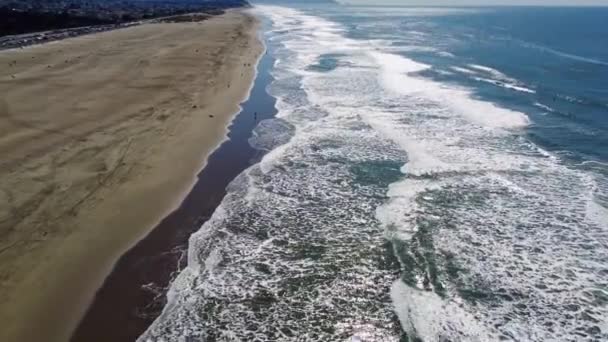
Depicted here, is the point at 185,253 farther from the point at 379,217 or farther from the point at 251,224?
the point at 379,217

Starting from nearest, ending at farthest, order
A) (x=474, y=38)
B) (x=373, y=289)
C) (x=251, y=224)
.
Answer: (x=373, y=289)
(x=251, y=224)
(x=474, y=38)

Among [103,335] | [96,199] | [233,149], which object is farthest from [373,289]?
[233,149]

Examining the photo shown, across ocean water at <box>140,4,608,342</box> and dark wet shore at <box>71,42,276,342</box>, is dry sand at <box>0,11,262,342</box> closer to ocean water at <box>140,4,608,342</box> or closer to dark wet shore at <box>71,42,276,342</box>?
dark wet shore at <box>71,42,276,342</box>

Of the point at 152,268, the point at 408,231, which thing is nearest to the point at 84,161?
the point at 152,268

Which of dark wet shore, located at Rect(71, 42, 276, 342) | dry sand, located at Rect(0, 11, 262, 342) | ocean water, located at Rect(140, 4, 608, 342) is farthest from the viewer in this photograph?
dry sand, located at Rect(0, 11, 262, 342)

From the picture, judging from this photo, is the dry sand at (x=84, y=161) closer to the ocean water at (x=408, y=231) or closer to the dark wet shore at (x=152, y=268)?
the dark wet shore at (x=152, y=268)

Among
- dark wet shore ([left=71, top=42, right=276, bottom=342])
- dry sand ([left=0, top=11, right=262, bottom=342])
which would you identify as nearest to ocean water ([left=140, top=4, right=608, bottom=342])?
dark wet shore ([left=71, top=42, right=276, bottom=342])
